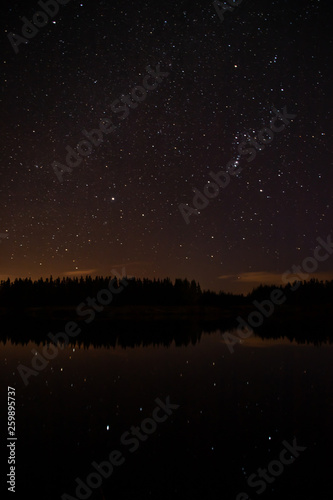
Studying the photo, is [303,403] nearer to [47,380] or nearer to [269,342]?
[47,380]

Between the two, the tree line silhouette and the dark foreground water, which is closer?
the dark foreground water

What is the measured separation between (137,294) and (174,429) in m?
73.4

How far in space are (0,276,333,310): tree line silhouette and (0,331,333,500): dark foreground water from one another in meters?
60.8

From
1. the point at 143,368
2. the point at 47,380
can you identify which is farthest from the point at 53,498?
the point at 143,368

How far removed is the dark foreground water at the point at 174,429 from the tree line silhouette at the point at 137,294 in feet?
200

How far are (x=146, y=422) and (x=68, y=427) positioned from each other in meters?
1.58

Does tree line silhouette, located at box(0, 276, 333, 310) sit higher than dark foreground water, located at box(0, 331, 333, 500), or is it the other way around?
tree line silhouette, located at box(0, 276, 333, 310)

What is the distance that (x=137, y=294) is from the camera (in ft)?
265

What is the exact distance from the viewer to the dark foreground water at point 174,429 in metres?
5.49

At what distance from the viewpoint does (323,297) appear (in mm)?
76438

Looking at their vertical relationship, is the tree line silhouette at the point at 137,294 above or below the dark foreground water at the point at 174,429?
above

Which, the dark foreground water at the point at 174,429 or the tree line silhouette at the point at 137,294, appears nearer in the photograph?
the dark foreground water at the point at 174,429

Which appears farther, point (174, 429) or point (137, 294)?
point (137, 294)

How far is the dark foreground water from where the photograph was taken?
5.49 metres
